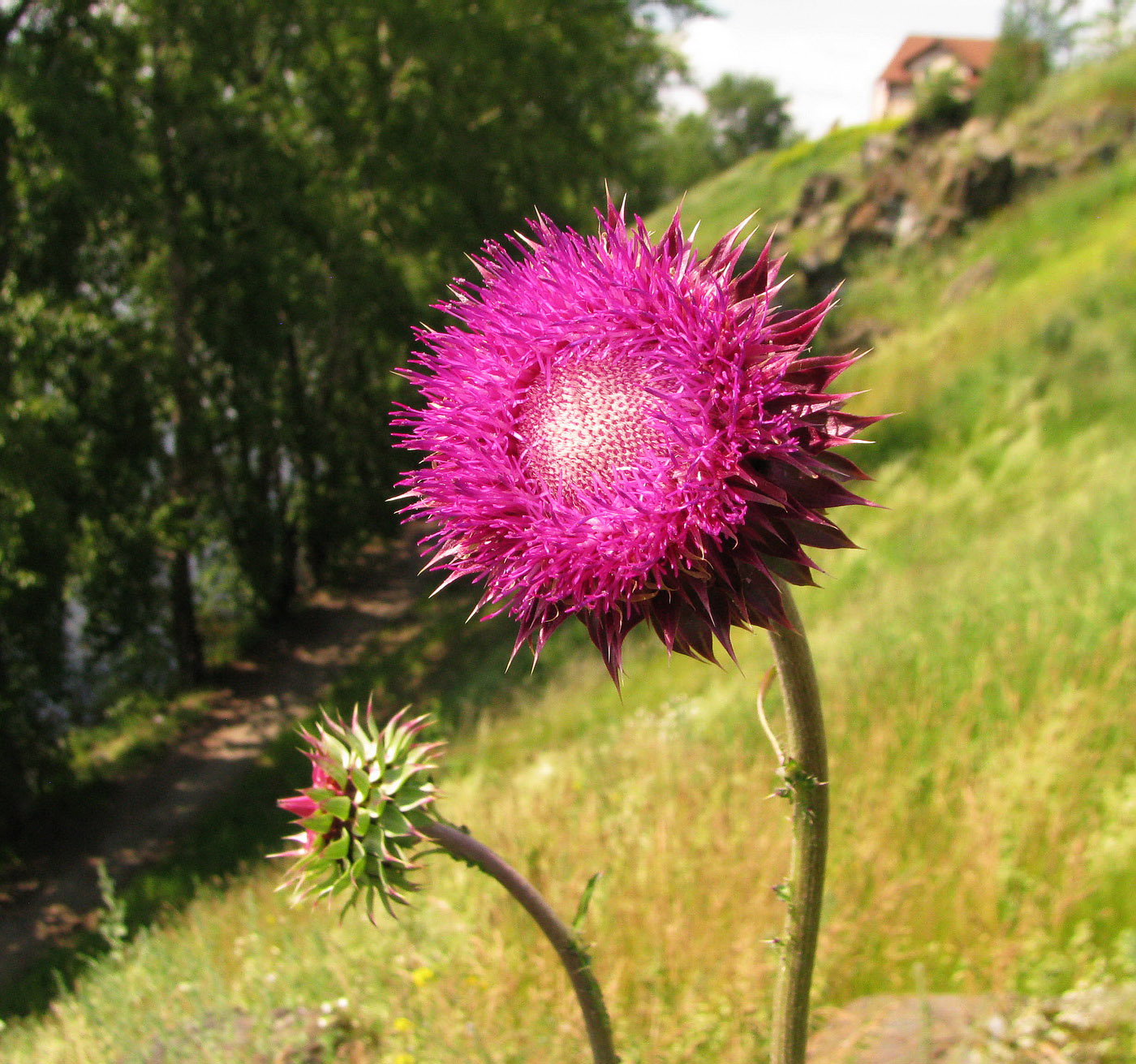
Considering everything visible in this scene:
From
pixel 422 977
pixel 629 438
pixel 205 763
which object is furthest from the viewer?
pixel 205 763

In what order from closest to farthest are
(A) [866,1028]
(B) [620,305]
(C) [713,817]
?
(B) [620,305] → (A) [866,1028] → (C) [713,817]

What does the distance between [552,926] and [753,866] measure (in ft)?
11.2

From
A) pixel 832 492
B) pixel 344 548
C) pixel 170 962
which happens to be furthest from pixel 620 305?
pixel 344 548

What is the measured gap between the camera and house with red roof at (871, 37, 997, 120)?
35000mm

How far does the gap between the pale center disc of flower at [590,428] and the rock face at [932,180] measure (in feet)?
84.8

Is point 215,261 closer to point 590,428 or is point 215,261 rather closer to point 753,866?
point 753,866

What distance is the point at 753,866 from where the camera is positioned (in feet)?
16.8

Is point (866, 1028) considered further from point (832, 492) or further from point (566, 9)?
point (566, 9)

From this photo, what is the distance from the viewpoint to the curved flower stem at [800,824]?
1.75m

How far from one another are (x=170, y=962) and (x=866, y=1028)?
422 centimetres

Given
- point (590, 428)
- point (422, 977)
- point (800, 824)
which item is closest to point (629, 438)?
point (590, 428)

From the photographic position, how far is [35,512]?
14211 mm

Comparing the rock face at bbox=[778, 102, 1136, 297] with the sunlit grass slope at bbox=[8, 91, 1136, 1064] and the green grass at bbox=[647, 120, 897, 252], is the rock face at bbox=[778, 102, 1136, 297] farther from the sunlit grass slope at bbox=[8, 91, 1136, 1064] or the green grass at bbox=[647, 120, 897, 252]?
the sunlit grass slope at bbox=[8, 91, 1136, 1064]

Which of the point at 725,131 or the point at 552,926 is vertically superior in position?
the point at 725,131
